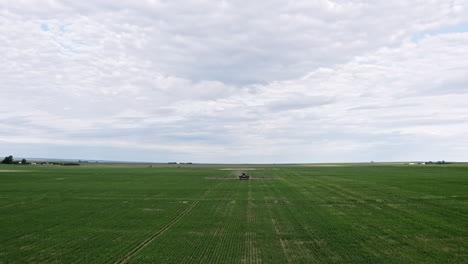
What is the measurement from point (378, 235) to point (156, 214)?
64.7 feet

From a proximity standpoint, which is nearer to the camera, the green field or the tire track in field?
the tire track in field

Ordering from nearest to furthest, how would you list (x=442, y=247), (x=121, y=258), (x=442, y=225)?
(x=121, y=258) < (x=442, y=247) < (x=442, y=225)

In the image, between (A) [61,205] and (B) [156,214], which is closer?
(B) [156,214]

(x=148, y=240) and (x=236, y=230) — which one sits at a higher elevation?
(x=236, y=230)

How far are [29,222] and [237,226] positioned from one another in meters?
17.6

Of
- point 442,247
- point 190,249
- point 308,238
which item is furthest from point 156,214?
point 442,247

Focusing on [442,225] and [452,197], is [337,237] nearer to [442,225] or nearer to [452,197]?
[442,225]

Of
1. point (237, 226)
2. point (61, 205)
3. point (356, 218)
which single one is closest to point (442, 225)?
point (356, 218)

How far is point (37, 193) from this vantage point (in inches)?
1826

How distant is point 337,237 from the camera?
2225 cm

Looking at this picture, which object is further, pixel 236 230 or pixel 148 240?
pixel 236 230

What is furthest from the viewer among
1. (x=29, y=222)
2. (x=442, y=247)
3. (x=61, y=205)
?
(x=61, y=205)

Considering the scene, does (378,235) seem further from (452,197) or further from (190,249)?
(452,197)

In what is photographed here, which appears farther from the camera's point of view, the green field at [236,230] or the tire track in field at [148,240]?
the green field at [236,230]
